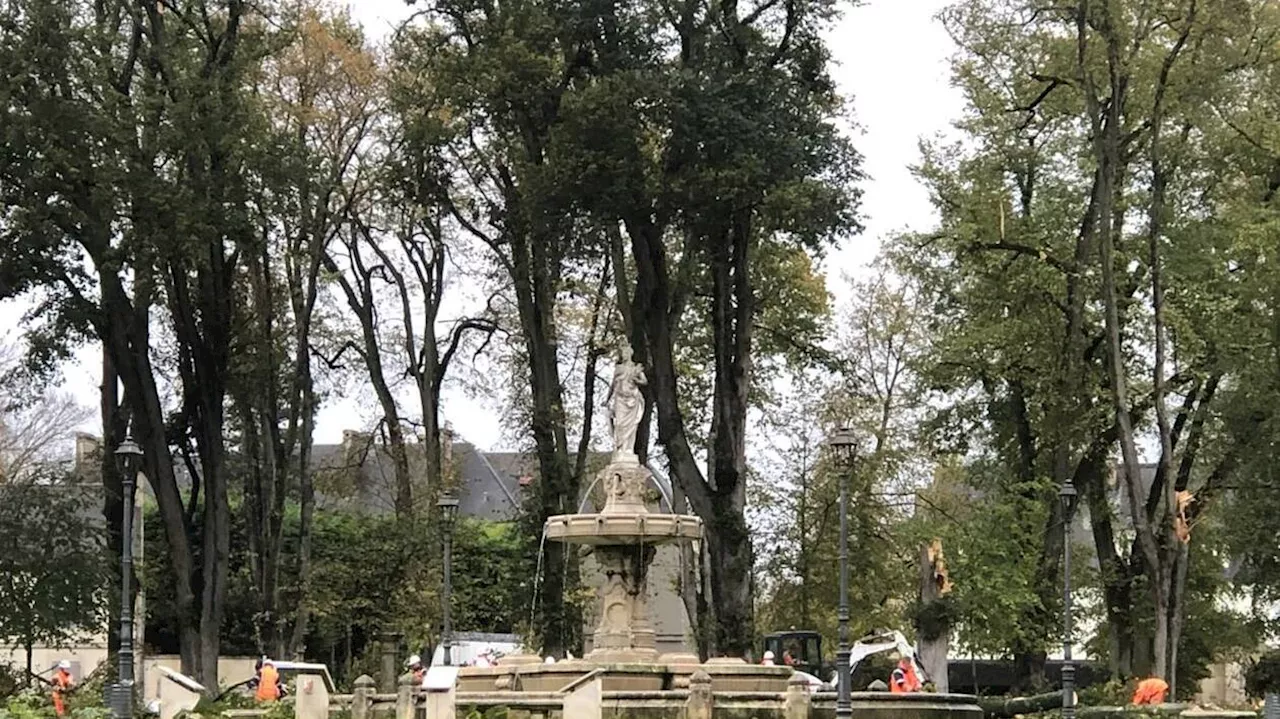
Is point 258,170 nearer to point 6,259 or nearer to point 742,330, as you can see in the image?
point 6,259

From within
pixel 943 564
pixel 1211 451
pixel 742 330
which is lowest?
pixel 943 564

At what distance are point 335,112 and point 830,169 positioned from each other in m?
12.9

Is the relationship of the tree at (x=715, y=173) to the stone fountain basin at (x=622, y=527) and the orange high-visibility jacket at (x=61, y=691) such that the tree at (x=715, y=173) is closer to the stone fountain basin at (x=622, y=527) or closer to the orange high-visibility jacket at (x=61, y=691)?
the stone fountain basin at (x=622, y=527)

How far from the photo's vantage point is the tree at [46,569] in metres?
32.8

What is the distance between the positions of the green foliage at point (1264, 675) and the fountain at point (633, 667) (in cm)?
2023

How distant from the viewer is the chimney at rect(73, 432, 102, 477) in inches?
1575

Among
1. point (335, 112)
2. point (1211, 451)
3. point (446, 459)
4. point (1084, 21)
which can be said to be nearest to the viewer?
point (1084, 21)

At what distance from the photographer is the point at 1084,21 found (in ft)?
97.2

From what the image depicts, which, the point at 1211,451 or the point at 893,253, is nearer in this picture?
the point at 1211,451

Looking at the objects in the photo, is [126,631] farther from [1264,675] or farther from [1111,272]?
[1264,675]

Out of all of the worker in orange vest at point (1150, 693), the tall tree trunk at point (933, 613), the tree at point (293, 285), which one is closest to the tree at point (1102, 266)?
the tall tree trunk at point (933, 613)

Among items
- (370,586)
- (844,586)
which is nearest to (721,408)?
(370,586)

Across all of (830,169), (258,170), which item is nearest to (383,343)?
(258,170)

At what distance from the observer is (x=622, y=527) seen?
25172 millimetres
